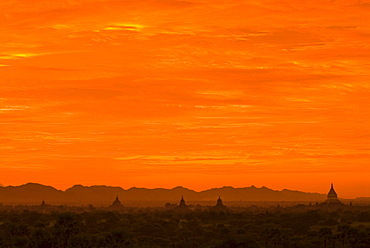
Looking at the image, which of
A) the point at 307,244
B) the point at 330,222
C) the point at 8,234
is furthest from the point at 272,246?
the point at 330,222

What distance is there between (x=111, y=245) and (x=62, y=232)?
10.4 m

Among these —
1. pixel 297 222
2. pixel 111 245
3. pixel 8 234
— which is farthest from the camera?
pixel 297 222

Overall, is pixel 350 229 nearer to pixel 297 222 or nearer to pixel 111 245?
pixel 111 245

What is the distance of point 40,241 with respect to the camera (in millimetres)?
106750

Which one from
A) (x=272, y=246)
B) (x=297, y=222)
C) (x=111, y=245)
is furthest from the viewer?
(x=297, y=222)

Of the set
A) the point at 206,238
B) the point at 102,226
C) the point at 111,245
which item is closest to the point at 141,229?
the point at 102,226

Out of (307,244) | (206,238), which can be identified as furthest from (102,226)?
(307,244)

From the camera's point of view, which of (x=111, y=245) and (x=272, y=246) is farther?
(x=272, y=246)

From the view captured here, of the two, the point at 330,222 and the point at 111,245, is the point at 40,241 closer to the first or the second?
the point at 111,245

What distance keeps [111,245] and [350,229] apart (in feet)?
153

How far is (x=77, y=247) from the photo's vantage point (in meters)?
104

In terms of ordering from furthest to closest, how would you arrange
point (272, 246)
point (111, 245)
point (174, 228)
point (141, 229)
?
point (174, 228) < point (141, 229) < point (272, 246) < point (111, 245)

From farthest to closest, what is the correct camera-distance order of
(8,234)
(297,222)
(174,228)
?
(297,222)
(174,228)
(8,234)

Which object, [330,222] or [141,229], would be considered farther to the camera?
[330,222]
